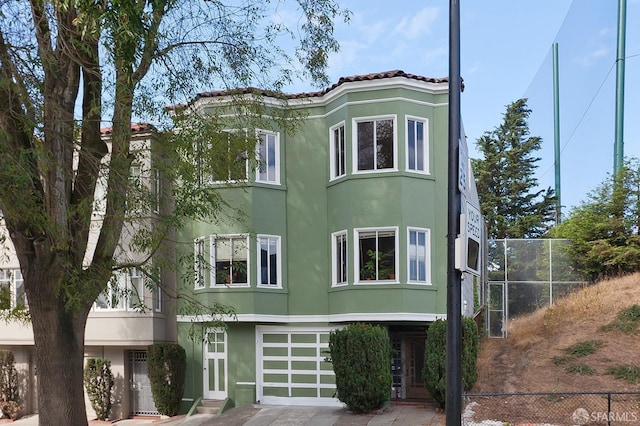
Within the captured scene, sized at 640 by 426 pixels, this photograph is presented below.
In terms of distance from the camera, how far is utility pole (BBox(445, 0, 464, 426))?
6.68 m

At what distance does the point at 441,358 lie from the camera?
16.0 meters

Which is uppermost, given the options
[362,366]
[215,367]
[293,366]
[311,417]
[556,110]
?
[556,110]

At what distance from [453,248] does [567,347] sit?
13.9 m

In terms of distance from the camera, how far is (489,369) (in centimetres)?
1891

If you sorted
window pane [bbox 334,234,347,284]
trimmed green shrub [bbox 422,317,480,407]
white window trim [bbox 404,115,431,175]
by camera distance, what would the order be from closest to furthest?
trimmed green shrub [bbox 422,317,480,407]
white window trim [bbox 404,115,431,175]
window pane [bbox 334,234,347,284]

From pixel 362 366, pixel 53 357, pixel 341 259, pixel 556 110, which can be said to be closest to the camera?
pixel 53 357

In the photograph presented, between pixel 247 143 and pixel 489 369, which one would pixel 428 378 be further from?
pixel 247 143

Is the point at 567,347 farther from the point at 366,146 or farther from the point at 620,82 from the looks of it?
the point at 620,82

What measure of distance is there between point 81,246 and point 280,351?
959 cm

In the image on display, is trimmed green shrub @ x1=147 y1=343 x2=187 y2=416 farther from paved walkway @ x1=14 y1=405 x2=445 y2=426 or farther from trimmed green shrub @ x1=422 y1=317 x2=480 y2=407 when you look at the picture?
trimmed green shrub @ x1=422 y1=317 x2=480 y2=407

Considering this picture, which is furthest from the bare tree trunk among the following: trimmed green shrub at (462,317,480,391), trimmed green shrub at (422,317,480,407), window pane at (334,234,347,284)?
trimmed green shrub at (462,317,480,391)

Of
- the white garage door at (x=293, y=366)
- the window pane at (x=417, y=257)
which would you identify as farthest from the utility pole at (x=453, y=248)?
the white garage door at (x=293, y=366)

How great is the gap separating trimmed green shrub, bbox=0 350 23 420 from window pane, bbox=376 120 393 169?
44.3 feet

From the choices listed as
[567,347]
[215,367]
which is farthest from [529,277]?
[215,367]
